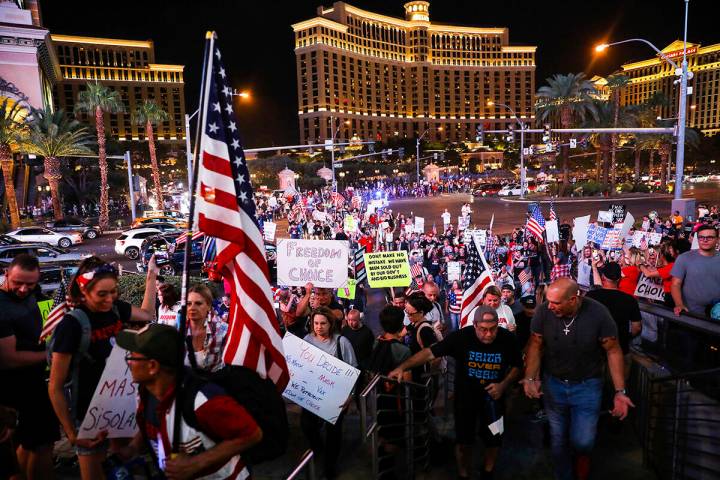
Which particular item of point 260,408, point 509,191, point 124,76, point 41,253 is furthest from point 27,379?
point 124,76

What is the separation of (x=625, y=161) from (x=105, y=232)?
94.2 meters

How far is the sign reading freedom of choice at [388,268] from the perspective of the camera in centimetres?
996

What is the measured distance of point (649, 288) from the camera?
759cm

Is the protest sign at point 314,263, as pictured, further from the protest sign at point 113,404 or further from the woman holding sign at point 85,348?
the protest sign at point 113,404

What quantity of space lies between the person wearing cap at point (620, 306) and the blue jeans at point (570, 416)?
3.34 ft

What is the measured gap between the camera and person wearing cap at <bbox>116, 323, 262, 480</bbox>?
91.2 inches

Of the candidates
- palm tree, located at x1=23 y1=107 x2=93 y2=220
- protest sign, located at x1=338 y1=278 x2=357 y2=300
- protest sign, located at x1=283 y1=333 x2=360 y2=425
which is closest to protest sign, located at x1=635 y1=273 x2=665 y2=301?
protest sign, located at x1=338 y1=278 x2=357 y2=300

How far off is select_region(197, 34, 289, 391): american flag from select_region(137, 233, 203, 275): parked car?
1389cm

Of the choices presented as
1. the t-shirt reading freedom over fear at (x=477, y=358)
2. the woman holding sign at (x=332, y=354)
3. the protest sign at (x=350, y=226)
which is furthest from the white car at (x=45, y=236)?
the t-shirt reading freedom over fear at (x=477, y=358)

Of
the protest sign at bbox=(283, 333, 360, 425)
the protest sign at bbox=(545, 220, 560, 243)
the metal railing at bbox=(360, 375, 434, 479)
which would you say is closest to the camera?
the metal railing at bbox=(360, 375, 434, 479)

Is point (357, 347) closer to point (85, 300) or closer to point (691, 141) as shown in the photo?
point (85, 300)

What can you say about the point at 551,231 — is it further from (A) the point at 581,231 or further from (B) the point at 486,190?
(B) the point at 486,190

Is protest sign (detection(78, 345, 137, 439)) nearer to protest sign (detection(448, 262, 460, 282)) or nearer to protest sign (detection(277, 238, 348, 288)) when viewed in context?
protest sign (detection(277, 238, 348, 288))

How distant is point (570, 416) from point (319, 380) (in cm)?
216
